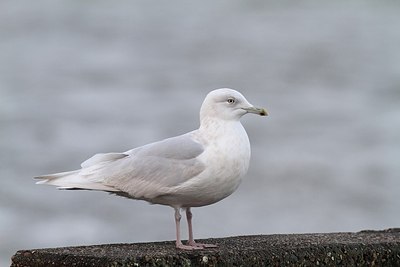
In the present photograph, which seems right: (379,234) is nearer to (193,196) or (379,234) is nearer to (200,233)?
(193,196)

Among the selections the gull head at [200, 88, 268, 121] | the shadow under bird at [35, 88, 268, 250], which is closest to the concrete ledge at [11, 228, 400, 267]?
the shadow under bird at [35, 88, 268, 250]

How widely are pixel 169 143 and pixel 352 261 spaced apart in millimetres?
875

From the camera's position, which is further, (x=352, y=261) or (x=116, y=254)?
(x=352, y=261)

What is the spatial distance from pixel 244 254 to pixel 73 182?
82 centimetres

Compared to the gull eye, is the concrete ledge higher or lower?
lower

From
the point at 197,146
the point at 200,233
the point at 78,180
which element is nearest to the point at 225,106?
the point at 197,146

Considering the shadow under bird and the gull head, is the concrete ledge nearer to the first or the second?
the shadow under bird

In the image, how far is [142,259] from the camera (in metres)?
3.50

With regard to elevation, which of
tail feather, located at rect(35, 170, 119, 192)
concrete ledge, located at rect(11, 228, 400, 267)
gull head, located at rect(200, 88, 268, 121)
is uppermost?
gull head, located at rect(200, 88, 268, 121)

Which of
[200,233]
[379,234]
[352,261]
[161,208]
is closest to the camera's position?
[352,261]

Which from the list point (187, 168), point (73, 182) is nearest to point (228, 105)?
point (187, 168)

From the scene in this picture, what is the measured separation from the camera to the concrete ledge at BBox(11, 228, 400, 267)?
3535 millimetres

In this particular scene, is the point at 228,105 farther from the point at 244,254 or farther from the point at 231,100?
the point at 244,254

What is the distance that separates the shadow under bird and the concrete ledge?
0.66 feet
